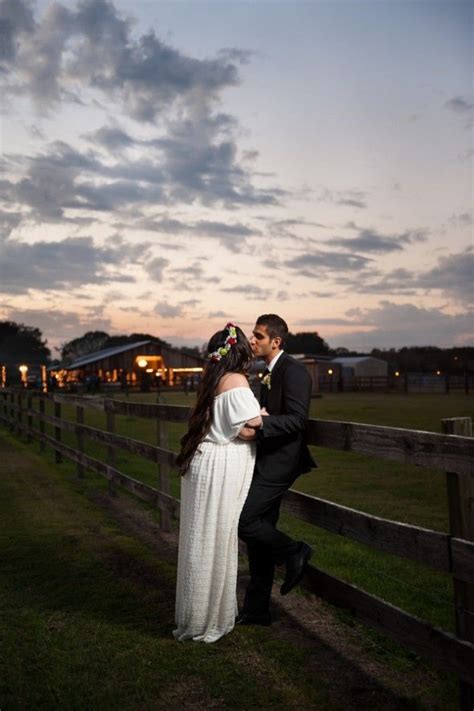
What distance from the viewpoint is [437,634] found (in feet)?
10.4

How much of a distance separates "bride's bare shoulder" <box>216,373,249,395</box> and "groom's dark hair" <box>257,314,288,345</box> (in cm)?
36

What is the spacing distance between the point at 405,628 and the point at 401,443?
885 mm

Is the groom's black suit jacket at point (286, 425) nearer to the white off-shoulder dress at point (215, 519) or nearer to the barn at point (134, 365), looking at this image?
the white off-shoulder dress at point (215, 519)

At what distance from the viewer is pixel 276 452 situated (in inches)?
161

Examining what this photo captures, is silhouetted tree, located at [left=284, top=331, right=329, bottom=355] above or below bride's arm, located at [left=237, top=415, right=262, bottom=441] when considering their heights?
above

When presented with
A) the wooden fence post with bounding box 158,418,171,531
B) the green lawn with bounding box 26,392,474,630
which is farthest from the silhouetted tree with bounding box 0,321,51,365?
the wooden fence post with bounding box 158,418,171,531

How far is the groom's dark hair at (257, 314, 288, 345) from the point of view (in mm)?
4191

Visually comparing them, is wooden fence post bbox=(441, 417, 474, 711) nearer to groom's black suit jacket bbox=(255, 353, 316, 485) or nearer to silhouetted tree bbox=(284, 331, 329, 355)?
groom's black suit jacket bbox=(255, 353, 316, 485)

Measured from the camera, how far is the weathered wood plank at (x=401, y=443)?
3.00 metres

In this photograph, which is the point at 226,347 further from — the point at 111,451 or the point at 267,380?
the point at 111,451

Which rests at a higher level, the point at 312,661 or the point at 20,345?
the point at 20,345

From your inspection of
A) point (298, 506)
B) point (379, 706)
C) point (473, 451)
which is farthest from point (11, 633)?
point (473, 451)

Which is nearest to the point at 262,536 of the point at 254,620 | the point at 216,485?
the point at 216,485

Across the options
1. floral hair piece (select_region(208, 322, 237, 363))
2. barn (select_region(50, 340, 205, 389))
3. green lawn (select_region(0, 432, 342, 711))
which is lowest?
green lawn (select_region(0, 432, 342, 711))
